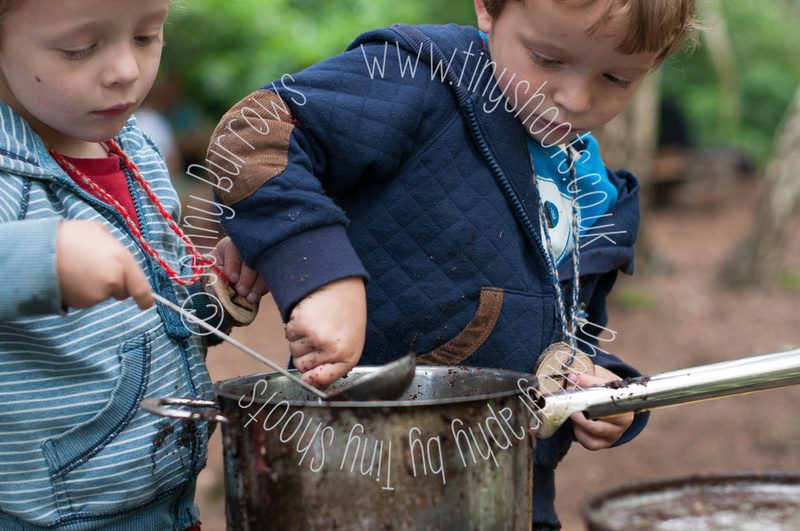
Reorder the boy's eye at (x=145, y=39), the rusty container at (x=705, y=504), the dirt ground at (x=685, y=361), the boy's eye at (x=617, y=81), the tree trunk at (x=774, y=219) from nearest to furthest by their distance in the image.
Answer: the boy's eye at (x=145, y=39) < the boy's eye at (x=617, y=81) < the rusty container at (x=705, y=504) < the dirt ground at (x=685, y=361) < the tree trunk at (x=774, y=219)

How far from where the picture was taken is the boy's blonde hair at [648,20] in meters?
1.52

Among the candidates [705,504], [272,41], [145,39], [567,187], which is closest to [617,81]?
[567,187]

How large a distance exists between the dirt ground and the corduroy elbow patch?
108 inches

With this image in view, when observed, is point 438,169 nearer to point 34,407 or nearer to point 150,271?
point 150,271

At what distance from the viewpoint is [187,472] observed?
1579mm

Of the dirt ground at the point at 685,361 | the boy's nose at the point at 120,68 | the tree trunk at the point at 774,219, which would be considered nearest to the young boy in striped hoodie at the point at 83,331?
the boy's nose at the point at 120,68

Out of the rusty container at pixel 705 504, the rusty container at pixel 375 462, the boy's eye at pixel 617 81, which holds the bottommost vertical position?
the rusty container at pixel 705 504

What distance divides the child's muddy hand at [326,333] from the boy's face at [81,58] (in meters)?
0.40

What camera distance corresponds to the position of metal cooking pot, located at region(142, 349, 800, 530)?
1227mm

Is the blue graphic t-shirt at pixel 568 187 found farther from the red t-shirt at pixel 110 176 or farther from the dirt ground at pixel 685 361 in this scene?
the dirt ground at pixel 685 361

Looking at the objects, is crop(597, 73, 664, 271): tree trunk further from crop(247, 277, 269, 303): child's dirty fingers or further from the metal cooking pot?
the metal cooking pot

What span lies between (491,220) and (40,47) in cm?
75

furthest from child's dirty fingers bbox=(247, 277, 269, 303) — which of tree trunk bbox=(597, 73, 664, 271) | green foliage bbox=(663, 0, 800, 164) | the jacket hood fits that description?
green foliage bbox=(663, 0, 800, 164)

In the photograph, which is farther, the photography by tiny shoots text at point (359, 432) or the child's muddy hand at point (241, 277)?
the child's muddy hand at point (241, 277)
